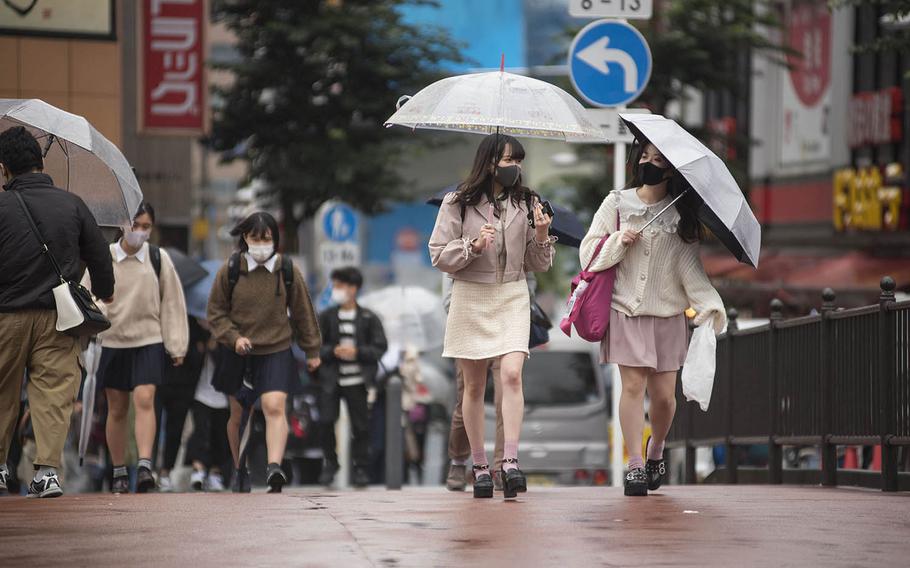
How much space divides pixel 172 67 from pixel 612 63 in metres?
9.68

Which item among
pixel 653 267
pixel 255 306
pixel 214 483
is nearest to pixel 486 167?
pixel 653 267

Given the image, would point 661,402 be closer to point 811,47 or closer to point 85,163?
point 85,163

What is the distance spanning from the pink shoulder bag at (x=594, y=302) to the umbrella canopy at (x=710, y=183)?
0.49 meters

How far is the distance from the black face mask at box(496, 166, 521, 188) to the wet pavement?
1.67m

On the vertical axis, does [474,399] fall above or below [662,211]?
below

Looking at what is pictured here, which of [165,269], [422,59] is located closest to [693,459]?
[165,269]

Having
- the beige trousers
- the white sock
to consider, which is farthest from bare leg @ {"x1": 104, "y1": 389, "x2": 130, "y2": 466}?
the beige trousers

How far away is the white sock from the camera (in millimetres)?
9312

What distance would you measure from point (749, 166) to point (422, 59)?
1596 centimetres

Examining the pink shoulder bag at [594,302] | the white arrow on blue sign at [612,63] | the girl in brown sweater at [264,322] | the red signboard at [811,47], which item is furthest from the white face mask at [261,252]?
the red signboard at [811,47]

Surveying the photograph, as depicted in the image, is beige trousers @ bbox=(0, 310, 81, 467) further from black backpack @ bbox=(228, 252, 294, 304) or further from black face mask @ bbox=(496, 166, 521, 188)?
black face mask @ bbox=(496, 166, 521, 188)

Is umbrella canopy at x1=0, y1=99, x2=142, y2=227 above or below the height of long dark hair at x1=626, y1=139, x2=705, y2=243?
above

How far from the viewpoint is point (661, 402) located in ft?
30.6

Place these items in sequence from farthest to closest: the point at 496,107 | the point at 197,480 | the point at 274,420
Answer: the point at 197,480
the point at 274,420
the point at 496,107
